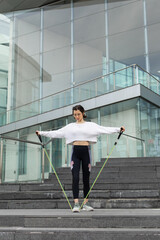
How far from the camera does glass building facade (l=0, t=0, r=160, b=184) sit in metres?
10.7

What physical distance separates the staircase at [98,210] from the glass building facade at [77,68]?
109 inches

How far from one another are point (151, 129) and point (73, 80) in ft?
21.3

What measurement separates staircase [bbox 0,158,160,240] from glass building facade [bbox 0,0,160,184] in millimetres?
2763

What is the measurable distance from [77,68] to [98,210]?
1264 centimetres

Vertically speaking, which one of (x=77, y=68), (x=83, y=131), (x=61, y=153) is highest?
(x=77, y=68)

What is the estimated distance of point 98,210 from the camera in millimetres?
4270

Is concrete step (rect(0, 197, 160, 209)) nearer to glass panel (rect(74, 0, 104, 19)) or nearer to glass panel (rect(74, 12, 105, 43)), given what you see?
glass panel (rect(74, 12, 105, 43))

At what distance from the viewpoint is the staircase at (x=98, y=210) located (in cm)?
321

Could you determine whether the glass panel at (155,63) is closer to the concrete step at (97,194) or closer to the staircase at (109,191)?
the staircase at (109,191)

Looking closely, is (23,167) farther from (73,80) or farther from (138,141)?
(73,80)

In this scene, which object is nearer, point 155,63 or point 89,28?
point 155,63

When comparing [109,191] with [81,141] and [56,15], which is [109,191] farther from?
[56,15]

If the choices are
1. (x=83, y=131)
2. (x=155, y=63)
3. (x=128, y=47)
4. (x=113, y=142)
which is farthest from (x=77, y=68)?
(x=83, y=131)

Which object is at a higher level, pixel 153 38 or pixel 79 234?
pixel 153 38
